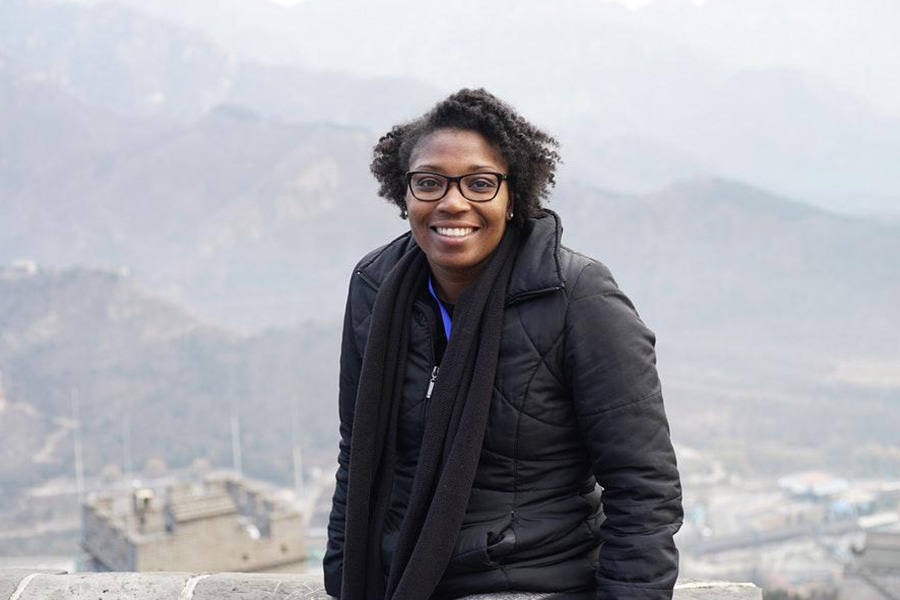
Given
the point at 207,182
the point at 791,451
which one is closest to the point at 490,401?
the point at 791,451

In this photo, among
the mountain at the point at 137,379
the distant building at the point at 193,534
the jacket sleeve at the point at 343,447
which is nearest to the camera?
the jacket sleeve at the point at 343,447

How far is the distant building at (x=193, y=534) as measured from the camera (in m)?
12.8

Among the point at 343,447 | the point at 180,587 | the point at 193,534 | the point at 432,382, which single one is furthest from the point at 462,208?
the point at 193,534

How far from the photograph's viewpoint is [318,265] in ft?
425

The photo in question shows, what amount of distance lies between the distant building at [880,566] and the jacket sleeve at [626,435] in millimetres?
14234

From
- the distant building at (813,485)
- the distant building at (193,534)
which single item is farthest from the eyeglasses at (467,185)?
the distant building at (813,485)

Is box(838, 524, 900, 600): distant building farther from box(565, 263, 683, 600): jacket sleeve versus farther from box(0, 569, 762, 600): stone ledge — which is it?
box(565, 263, 683, 600): jacket sleeve

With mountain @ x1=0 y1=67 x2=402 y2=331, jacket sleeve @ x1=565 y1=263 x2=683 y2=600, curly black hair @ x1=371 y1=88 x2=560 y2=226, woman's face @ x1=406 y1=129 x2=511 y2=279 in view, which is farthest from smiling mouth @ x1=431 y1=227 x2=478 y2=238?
mountain @ x1=0 y1=67 x2=402 y2=331

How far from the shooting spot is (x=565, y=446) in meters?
1.85

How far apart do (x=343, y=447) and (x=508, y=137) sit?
736 mm

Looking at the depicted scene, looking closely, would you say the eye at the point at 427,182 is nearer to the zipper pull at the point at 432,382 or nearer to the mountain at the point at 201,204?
the zipper pull at the point at 432,382

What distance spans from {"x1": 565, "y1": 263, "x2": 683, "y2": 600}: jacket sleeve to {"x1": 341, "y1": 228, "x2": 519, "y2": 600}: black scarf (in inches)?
6.1

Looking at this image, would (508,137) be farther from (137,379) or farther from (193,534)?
(137,379)

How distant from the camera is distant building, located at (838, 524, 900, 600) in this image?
14773mm
